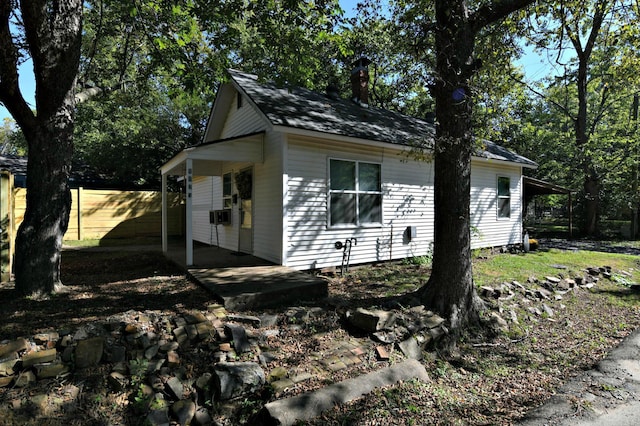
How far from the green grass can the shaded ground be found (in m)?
1.08

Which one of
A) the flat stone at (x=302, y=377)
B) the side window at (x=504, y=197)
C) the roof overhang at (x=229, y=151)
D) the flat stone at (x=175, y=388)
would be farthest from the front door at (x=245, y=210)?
the side window at (x=504, y=197)

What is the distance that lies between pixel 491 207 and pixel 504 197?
96cm

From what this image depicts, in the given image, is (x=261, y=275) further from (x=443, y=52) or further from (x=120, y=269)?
(x=443, y=52)

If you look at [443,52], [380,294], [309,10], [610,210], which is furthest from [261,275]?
[610,210]

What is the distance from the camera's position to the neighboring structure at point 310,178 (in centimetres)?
685

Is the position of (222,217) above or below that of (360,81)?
below

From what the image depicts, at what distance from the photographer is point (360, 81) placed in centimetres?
1099

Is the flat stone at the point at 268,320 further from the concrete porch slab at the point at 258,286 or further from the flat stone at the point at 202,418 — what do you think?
the flat stone at the point at 202,418

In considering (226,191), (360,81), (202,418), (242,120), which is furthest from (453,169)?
(360,81)

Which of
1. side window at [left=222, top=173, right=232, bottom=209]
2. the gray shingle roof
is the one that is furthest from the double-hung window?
side window at [left=222, top=173, right=232, bottom=209]

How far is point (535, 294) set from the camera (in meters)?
6.24

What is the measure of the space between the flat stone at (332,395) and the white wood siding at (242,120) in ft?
19.2

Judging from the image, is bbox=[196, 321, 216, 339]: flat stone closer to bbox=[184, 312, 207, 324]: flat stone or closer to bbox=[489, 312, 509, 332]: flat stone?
bbox=[184, 312, 207, 324]: flat stone

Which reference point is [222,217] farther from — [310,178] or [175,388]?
[175,388]
